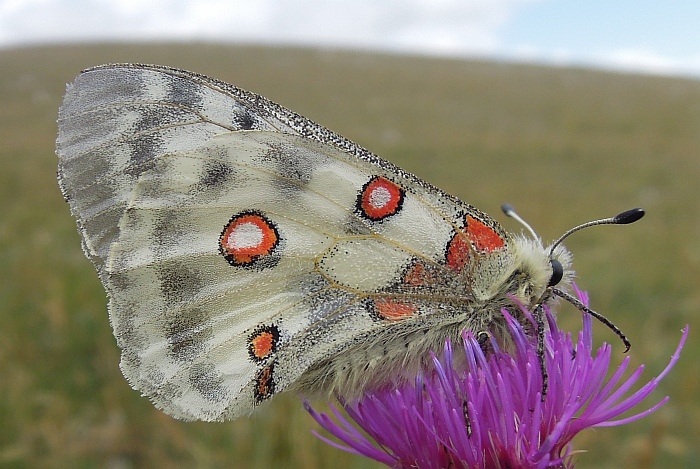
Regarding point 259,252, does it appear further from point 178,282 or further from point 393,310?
point 393,310

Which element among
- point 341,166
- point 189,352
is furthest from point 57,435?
point 341,166

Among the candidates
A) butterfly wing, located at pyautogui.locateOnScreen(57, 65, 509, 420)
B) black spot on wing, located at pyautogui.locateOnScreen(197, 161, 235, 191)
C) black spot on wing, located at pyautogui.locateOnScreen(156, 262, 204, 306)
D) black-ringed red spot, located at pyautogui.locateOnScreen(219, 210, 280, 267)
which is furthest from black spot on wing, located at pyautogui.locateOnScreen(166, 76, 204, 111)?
black spot on wing, located at pyautogui.locateOnScreen(156, 262, 204, 306)

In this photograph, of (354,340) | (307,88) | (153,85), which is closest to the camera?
(354,340)

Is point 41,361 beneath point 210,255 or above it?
A: beneath

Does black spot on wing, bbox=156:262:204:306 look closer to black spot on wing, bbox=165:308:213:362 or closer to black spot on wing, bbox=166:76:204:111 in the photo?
black spot on wing, bbox=165:308:213:362

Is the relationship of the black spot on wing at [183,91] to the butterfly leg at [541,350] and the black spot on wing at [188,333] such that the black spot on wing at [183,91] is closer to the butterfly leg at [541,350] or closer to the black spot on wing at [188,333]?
the black spot on wing at [188,333]

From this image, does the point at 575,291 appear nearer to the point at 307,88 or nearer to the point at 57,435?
the point at 57,435

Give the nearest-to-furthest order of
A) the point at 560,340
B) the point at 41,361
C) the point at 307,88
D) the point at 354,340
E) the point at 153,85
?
the point at 560,340, the point at 354,340, the point at 153,85, the point at 41,361, the point at 307,88

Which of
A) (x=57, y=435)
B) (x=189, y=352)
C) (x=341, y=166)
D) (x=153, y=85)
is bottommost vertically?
(x=57, y=435)

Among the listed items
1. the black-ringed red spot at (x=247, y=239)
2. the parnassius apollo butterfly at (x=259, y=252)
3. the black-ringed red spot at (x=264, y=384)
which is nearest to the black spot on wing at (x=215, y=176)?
the parnassius apollo butterfly at (x=259, y=252)
